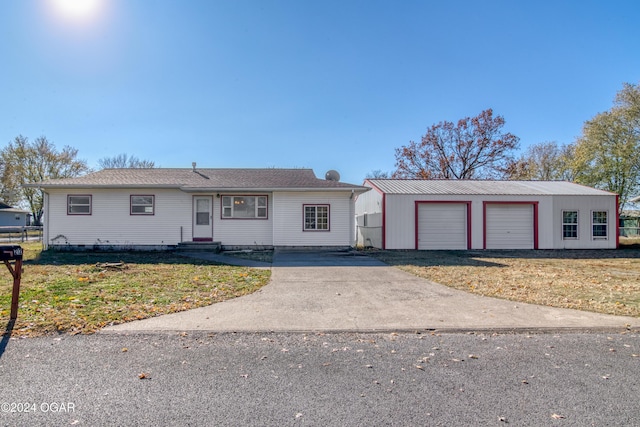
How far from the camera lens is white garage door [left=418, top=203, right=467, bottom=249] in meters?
17.5

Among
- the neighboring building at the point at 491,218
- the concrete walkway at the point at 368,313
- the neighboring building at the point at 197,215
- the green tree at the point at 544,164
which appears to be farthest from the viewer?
the green tree at the point at 544,164

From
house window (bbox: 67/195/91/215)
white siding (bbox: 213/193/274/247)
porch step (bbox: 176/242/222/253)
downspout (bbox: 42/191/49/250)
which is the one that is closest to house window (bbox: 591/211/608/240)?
white siding (bbox: 213/193/274/247)

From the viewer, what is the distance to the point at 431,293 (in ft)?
23.0

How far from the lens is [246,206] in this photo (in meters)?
15.9

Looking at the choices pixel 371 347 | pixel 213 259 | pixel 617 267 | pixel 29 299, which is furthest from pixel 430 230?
pixel 29 299

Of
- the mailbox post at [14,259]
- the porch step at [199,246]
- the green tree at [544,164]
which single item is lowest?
the porch step at [199,246]

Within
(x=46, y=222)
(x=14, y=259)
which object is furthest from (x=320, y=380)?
(x=46, y=222)

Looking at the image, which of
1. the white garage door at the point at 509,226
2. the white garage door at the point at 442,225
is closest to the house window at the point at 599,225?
the white garage door at the point at 509,226

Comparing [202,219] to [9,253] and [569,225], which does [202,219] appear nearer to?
[9,253]

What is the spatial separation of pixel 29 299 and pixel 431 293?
7090 mm

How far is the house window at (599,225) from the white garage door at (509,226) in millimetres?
3368

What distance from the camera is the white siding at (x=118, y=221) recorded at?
15.4 meters

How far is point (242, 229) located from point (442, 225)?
9699 millimetres

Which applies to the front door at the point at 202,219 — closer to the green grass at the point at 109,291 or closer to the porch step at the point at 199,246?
the porch step at the point at 199,246
